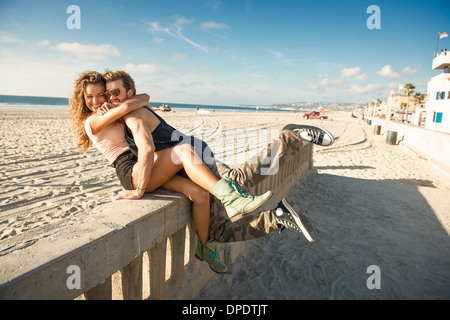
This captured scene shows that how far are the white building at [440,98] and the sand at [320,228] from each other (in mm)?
16599

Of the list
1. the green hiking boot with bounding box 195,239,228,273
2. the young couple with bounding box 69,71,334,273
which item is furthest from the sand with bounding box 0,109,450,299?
the young couple with bounding box 69,71,334,273

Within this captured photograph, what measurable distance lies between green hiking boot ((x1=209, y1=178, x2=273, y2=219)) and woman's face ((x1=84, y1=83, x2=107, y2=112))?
1283 millimetres

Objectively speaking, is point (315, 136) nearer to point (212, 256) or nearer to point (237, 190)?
point (237, 190)

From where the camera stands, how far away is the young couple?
1.99 metres

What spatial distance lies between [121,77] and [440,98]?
2987cm

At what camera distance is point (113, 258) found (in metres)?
1.42

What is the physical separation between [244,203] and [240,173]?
1.29ft

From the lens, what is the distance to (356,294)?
252 centimetres

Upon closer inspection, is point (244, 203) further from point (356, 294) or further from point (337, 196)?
point (337, 196)

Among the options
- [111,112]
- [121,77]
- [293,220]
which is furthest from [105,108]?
[293,220]

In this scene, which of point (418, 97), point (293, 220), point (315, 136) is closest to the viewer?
point (293, 220)

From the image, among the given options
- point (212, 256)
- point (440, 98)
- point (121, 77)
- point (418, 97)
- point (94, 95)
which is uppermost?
point (418, 97)

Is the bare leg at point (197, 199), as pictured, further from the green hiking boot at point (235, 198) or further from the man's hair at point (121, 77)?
the man's hair at point (121, 77)
